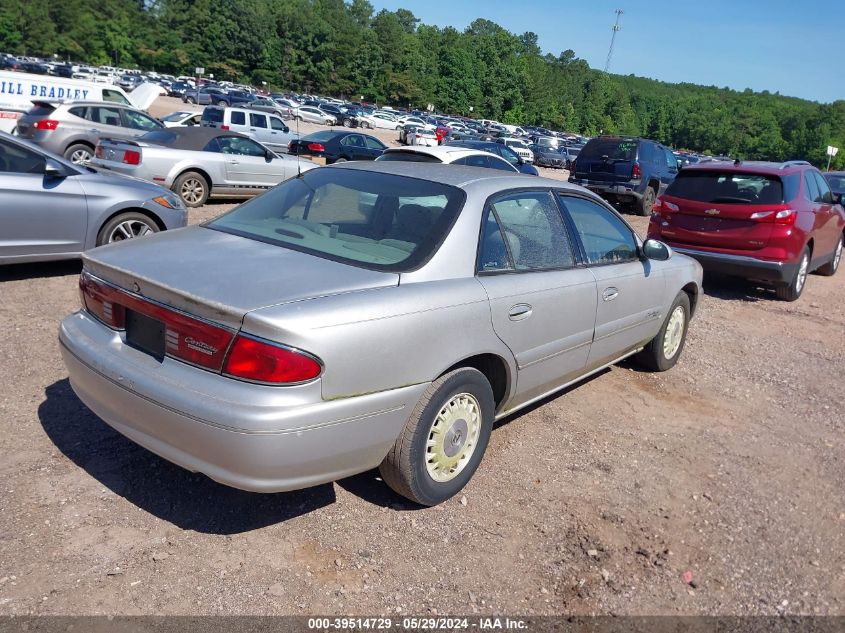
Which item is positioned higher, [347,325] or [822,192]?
[822,192]

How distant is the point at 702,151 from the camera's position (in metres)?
159

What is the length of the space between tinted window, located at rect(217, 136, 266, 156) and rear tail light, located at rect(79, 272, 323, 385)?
32.7 feet

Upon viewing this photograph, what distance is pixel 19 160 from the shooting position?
253 inches

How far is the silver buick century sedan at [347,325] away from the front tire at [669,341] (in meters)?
1.35

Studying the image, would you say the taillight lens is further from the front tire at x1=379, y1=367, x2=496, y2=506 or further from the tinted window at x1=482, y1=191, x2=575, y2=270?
the tinted window at x1=482, y1=191, x2=575, y2=270

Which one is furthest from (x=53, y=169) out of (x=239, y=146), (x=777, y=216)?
(x=777, y=216)

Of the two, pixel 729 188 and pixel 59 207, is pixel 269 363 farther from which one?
pixel 729 188

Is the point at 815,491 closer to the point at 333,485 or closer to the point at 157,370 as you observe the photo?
the point at 333,485

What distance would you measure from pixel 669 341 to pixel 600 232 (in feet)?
5.23

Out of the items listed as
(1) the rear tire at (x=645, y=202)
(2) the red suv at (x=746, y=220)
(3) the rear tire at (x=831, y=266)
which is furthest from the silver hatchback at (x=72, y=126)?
(3) the rear tire at (x=831, y=266)

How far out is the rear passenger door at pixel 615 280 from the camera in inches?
180

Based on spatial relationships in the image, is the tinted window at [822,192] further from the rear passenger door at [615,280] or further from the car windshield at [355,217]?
the car windshield at [355,217]

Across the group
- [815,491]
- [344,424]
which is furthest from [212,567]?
[815,491]

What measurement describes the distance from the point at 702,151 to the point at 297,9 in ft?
304
